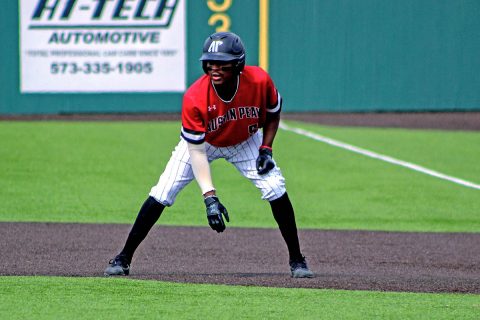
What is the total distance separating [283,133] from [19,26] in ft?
15.9

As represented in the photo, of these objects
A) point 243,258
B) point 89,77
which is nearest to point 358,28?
point 89,77

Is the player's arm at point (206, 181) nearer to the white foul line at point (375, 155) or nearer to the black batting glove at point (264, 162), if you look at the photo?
the black batting glove at point (264, 162)

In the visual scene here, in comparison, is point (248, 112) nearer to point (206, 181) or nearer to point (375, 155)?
point (206, 181)

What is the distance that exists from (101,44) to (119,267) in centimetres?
1169

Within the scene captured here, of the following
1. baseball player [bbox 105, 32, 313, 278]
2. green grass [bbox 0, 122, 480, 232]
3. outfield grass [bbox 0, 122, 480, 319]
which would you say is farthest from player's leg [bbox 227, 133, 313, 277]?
green grass [bbox 0, 122, 480, 232]

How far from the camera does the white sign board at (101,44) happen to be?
61.5 ft

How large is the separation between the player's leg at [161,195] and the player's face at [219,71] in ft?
1.91

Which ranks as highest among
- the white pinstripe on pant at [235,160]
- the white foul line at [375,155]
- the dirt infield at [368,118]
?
the white pinstripe on pant at [235,160]

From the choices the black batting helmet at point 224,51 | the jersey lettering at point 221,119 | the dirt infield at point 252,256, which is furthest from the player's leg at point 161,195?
the black batting helmet at point 224,51

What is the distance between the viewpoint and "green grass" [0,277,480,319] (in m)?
6.08

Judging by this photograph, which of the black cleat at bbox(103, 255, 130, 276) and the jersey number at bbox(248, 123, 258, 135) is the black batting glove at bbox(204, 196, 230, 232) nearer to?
the jersey number at bbox(248, 123, 258, 135)

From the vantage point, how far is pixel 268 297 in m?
6.61

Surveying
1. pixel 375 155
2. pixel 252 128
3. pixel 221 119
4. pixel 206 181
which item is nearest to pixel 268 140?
pixel 252 128

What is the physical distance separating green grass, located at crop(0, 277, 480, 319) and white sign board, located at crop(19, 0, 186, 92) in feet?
39.2
